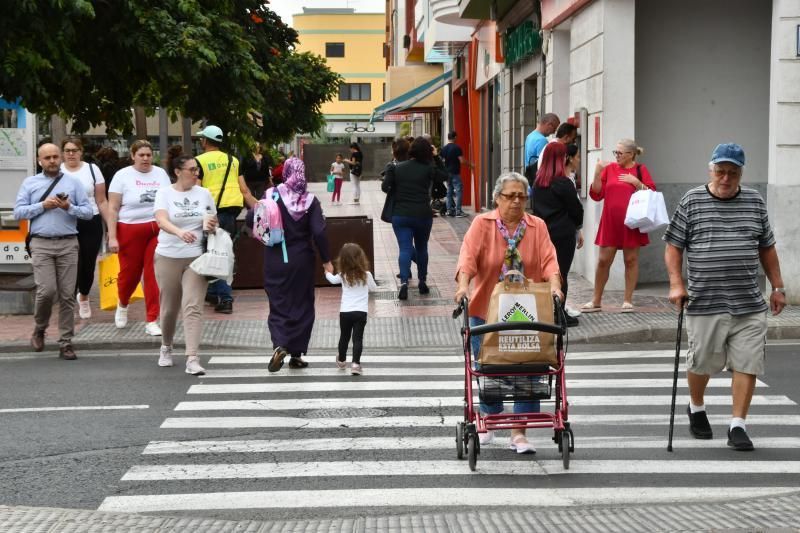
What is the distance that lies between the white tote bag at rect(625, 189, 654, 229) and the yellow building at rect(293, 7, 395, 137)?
95834 millimetres

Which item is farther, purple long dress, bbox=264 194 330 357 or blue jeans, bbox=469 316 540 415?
purple long dress, bbox=264 194 330 357

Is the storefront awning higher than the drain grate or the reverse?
higher

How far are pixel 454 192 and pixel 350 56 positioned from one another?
8262 cm

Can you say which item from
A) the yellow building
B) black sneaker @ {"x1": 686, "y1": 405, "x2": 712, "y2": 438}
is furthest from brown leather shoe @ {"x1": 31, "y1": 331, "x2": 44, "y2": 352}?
the yellow building

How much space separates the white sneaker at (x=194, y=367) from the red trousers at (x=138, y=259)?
1.92m

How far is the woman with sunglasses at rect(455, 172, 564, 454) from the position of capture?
7363mm

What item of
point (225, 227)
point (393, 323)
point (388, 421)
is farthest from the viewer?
point (225, 227)

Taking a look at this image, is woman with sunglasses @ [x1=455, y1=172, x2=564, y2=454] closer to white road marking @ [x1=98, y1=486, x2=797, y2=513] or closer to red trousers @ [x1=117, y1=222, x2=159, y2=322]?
white road marking @ [x1=98, y1=486, x2=797, y2=513]

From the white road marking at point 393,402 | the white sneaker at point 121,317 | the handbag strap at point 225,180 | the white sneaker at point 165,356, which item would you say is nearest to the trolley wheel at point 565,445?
the white road marking at point 393,402

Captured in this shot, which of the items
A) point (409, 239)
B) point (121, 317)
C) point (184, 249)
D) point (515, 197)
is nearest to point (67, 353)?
point (121, 317)

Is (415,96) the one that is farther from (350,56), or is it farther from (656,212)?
(350,56)

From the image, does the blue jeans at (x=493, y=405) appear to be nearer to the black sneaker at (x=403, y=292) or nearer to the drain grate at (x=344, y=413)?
the drain grate at (x=344, y=413)

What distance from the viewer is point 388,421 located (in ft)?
28.1

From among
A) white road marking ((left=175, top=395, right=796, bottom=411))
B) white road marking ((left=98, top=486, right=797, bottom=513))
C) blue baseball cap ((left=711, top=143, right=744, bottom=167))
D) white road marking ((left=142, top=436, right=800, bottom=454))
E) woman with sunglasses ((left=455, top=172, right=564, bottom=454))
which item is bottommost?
white road marking ((left=175, top=395, right=796, bottom=411))
